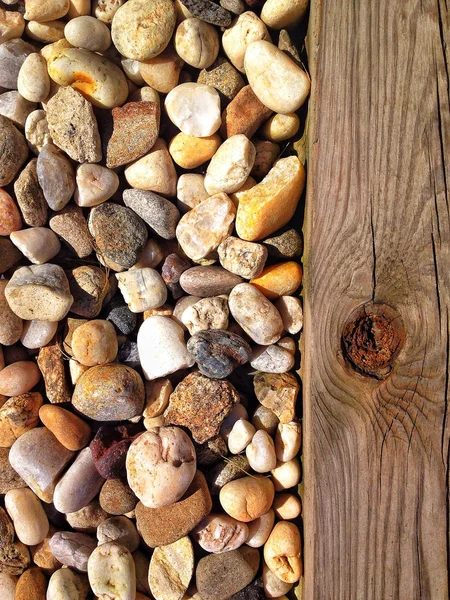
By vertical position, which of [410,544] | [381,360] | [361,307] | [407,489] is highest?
[361,307]

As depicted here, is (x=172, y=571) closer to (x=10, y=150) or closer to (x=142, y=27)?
(x=10, y=150)

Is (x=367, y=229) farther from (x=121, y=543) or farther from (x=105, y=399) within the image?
(x=121, y=543)

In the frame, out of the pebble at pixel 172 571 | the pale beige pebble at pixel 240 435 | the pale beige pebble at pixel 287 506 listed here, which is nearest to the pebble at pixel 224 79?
the pale beige pebble at pixel 240 435

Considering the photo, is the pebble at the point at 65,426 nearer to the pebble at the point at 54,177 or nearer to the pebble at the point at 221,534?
the pebble at the point at 221,534

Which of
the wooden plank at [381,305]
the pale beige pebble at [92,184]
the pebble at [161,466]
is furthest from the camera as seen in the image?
the pale beige pebble at [92,184]

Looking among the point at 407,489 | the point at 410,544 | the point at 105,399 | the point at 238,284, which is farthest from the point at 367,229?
the point at 105,399
